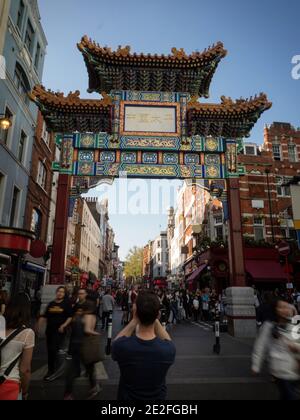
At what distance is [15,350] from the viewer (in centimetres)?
309

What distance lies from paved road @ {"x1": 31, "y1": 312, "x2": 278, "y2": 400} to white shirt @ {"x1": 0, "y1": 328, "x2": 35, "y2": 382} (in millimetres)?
2486

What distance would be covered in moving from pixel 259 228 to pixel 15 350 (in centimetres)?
2690

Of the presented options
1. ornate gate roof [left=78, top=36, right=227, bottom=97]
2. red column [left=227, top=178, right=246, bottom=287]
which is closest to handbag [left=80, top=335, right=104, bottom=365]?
red column [left=227, top=178, right=246, bottom=287]

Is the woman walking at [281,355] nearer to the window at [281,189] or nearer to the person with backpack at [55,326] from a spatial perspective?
the person with backpack at [55,326]

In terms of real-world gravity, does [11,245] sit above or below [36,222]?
below

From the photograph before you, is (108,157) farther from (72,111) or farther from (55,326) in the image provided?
(55,326)

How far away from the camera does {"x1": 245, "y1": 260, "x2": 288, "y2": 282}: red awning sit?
78.7 ft

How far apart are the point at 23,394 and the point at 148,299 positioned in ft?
6.89

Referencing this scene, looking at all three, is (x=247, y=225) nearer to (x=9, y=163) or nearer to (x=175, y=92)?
(x=175, y=92)

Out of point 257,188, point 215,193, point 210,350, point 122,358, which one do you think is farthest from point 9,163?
point 257,188

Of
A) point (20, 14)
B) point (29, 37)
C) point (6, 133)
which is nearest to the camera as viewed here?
point (6, 133)

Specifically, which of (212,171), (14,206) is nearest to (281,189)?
(212,171)

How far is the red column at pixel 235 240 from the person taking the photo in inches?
478
